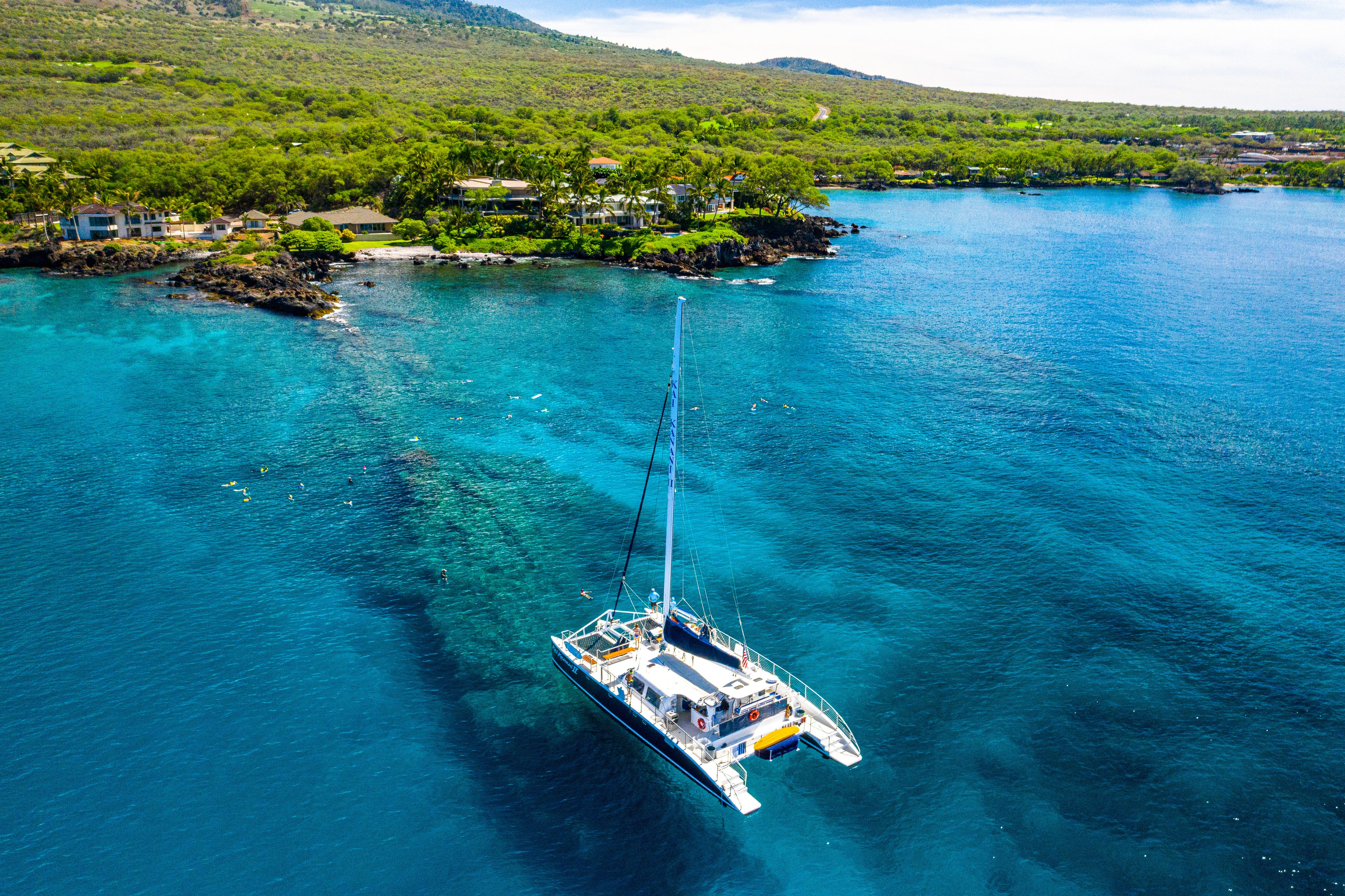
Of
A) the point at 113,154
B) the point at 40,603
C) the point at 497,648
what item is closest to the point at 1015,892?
the point at 497,648

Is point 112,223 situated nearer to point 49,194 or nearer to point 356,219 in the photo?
point 49,194

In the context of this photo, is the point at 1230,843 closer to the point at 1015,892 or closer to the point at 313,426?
the point at 1015,892

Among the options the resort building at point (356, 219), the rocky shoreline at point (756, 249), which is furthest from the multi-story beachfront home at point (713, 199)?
the resort building at point (356, 219)

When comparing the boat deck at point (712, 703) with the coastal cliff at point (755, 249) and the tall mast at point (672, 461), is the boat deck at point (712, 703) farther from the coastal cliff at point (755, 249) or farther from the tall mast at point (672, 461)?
the coastal cliff at point (755, 249)

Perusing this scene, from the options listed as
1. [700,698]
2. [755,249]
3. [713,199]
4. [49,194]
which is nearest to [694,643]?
[700,698]

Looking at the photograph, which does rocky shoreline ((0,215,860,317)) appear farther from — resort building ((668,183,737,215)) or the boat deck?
the boat deck
